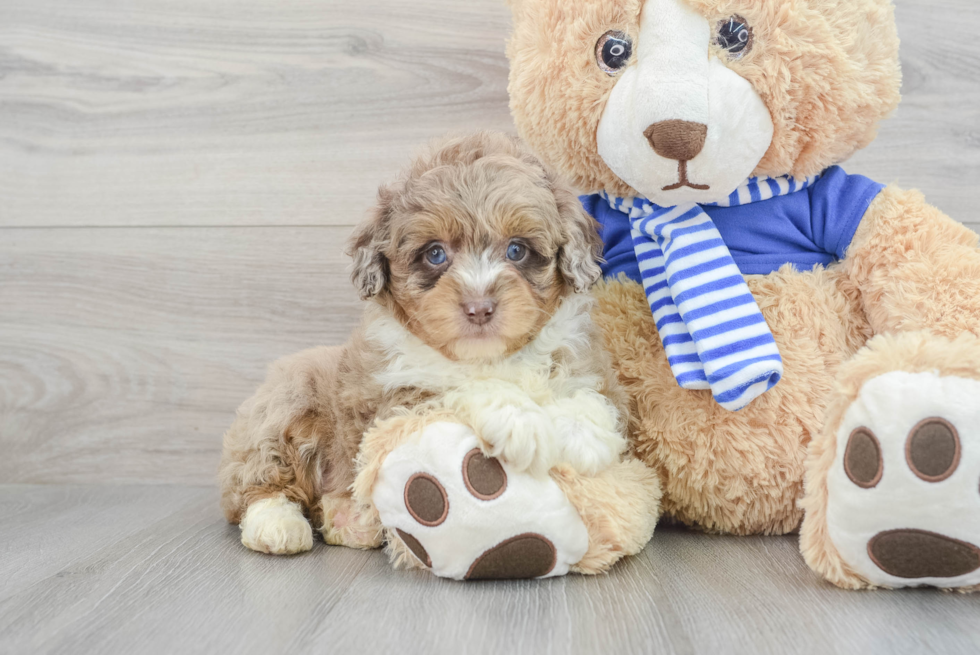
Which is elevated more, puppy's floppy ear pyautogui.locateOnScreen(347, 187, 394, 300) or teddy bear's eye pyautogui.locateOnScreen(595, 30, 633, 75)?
teddy bear's eye pyautogui.locateOnScreen(595, 30, 633, 75)

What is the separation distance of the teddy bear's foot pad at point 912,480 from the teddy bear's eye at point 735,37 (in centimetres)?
65

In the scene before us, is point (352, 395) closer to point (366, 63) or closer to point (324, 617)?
point (324, 617)

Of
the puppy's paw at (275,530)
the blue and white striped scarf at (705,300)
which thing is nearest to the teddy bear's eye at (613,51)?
the blue and white striped scarf at (705,300)

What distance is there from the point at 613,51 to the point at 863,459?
87 cm

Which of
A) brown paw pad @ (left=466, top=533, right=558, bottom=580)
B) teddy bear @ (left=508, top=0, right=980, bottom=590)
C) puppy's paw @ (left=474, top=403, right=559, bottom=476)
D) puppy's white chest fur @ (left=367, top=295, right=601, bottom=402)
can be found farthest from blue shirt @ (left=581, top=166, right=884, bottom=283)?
brown paw pad @ (left=466, top=533, right=558, bottom=580)

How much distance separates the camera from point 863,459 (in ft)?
3.91

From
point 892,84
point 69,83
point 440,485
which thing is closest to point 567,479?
point 440,485

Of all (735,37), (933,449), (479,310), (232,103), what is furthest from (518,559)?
(232,103)

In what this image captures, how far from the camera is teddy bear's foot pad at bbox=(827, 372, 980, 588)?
1.13m

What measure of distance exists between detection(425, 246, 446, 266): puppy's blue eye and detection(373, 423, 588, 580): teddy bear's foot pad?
311 millimetres

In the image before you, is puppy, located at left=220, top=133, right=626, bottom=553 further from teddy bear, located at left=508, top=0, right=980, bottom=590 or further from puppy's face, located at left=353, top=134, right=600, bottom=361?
teddy bear, located at left=508, top=0, right=980, bottom=590

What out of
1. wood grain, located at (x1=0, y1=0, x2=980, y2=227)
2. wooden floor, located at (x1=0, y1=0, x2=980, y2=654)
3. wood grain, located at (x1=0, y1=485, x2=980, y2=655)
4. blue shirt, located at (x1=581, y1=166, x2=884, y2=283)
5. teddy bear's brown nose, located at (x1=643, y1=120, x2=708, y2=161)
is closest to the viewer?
wood grain, located at (x1=0, y1=485, x2=980, y2=655)

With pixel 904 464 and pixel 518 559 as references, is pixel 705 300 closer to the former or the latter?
pixel 904 464

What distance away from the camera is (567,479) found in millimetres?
1364
